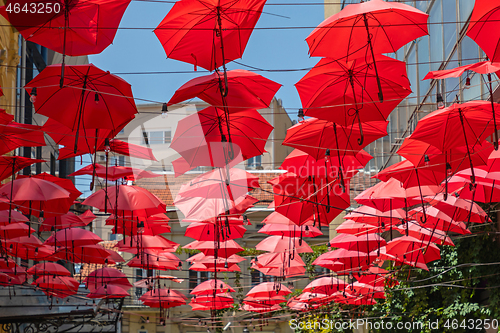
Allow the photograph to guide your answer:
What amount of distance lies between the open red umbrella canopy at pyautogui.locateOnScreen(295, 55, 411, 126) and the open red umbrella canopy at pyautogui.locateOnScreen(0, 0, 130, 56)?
9.09 feet

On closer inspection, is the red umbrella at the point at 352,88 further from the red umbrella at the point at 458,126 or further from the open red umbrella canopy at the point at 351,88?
the red umbrella at the point at 458,126

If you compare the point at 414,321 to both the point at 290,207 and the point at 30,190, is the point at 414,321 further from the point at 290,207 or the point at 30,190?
the point at 30,190

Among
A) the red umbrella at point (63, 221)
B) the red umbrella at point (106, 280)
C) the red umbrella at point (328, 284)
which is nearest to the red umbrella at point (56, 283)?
the red umbrella at point (106, 280)

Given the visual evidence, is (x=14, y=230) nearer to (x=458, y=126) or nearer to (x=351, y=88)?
(x=351, y=88)

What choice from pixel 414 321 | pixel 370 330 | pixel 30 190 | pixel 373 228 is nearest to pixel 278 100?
pixel 370 330

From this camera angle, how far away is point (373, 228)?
12672 millimetres

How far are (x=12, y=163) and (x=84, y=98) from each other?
3221 mm

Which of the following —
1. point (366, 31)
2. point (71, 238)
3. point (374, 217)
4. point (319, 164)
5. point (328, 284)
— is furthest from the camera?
point (328, 284)

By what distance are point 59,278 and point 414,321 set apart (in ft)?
35.6

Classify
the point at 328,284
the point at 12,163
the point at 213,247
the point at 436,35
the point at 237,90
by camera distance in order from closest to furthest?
the point at 237,90 < the point at 12,163 < the point at 436,35 < the point at 213,247 < the point at 328,284

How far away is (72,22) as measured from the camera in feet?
21.7

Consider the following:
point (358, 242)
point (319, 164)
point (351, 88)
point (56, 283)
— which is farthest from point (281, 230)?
point (56, 283)

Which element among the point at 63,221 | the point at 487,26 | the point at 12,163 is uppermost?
the point at 487,26

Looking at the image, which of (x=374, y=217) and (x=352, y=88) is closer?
(x=352, y=88)
